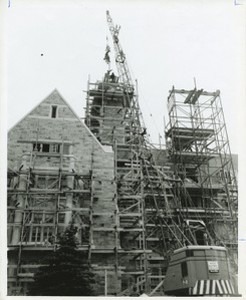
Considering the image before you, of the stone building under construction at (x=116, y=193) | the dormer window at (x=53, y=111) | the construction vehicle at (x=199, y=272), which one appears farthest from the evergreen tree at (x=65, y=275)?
the dormer window at (x=53, y=111)

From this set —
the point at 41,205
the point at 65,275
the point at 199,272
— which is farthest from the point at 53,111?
the point at 199,272

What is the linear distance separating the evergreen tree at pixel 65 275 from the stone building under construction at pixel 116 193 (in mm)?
984

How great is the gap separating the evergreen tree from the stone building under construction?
98cm

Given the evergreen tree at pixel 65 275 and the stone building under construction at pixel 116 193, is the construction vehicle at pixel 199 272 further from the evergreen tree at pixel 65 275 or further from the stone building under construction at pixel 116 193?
the evergreen tree at pixel 65 275

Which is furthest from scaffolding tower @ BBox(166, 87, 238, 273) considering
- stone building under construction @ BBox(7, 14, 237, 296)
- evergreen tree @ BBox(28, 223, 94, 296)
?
evergreen tree @ BBox(28, 223, 94, 296)

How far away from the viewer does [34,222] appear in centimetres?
1947

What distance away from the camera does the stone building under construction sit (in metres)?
18.9

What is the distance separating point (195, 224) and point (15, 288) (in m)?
12.7

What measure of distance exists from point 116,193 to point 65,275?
6.50m

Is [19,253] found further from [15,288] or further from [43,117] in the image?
[43,117]

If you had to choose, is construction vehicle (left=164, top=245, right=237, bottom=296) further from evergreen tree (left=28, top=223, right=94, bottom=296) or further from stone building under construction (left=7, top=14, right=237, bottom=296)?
evergreen tree (left=28, top=223, right=94, bottom=296)

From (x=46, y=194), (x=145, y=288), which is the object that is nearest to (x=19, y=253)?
(x=46, y=194)

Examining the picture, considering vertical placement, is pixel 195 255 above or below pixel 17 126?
below

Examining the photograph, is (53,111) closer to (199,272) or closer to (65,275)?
(65,275)
